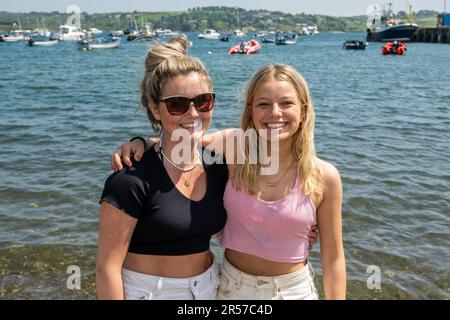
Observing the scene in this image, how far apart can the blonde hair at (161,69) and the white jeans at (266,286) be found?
1.33 metres

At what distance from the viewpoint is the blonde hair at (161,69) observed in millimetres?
3219

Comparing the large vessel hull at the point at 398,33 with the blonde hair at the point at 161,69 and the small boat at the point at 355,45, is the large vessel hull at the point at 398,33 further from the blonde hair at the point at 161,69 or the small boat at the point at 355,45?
the blonde hair at the point at 161,69

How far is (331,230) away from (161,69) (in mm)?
1676

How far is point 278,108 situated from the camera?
3355mm

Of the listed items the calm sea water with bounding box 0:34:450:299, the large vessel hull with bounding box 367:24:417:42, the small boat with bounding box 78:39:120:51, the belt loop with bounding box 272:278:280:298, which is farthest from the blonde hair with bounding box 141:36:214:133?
the large vessel hull with bounding box 367:24:417:42

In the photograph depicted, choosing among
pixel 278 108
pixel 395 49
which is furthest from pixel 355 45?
pixel 278 108

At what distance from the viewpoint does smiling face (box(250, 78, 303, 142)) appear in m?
3.36

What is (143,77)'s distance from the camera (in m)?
3.35

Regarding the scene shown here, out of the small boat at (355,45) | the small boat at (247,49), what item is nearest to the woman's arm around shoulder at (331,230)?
the small boat at (247,49)

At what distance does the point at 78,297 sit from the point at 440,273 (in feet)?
16.9

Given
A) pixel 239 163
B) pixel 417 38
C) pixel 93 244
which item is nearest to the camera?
pixel 239 163
